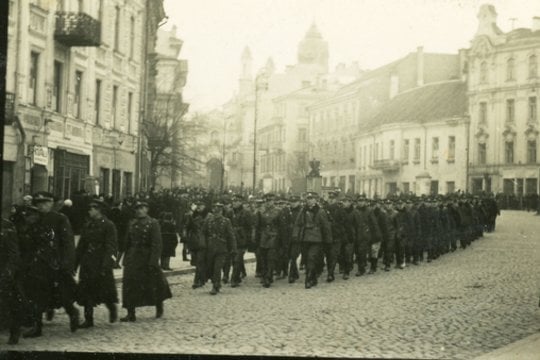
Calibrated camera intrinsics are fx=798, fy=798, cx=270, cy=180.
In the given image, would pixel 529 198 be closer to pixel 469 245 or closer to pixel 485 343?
pixel 485 343

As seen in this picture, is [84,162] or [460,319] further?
[84,162]

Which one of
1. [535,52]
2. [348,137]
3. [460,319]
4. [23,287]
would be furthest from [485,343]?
[348,137]

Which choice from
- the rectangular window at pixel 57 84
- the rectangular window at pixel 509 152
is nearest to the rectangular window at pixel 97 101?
the rectangular window at pixel 57 84

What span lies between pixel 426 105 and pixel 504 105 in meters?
5.39

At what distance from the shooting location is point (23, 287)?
9.00 meters

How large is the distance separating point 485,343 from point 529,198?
4350mm

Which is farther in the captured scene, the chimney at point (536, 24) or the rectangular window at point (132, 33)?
the rectangular window at point (132, 33)

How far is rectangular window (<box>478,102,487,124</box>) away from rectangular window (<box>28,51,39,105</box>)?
23.0 ft

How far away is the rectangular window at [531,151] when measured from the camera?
10126 millimetres

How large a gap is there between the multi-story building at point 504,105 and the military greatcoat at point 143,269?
474 cm

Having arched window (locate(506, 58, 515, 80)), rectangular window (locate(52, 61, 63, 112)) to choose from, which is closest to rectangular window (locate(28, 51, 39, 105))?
rectangular window (locate(52, 61, 63, 112))

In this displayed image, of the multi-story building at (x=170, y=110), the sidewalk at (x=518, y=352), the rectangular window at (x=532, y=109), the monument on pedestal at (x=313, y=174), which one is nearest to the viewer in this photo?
the sidewalk at (x=518, y=352)

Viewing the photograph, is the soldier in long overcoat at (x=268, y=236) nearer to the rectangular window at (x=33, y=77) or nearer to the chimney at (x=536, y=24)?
the rectangular window at (x=33, y=77)

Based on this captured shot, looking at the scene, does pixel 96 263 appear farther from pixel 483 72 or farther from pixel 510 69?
pixel 483 72
